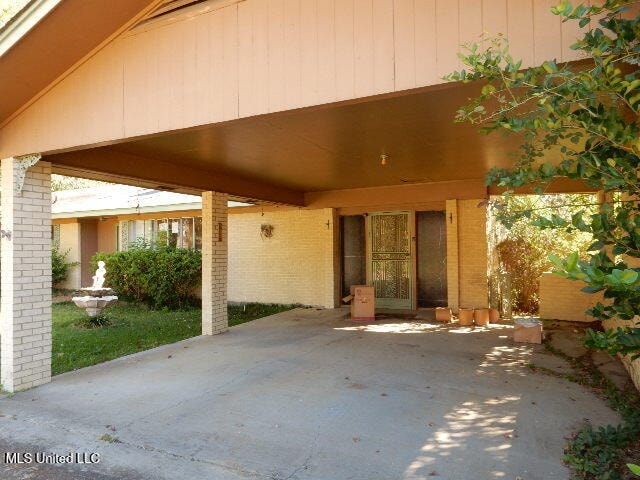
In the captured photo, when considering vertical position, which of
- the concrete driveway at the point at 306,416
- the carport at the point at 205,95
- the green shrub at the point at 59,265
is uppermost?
the carport at the point at 205,95

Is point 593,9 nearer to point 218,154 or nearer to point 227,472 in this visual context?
point 227,472

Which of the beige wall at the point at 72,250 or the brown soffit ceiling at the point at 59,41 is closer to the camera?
the brown soffit ceiling at the point at 59,41

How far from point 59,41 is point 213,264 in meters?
4.36

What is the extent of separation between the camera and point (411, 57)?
10.4ft

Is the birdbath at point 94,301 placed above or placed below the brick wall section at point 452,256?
below

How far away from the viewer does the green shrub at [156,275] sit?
11484mm

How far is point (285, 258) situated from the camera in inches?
468

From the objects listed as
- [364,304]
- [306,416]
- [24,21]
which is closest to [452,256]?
[364,304]

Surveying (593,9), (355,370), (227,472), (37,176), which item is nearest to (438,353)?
(355,370)

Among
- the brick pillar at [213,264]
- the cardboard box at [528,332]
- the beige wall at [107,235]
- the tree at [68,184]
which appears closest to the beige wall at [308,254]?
the cardboard box at [528,332]

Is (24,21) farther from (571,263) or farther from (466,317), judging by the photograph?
(466,317)

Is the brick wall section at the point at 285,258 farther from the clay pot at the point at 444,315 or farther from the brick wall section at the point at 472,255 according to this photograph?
the brick wall section at the point at 472,255

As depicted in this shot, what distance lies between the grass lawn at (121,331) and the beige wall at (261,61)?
122 inches

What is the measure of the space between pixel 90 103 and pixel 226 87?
170 centimetres
